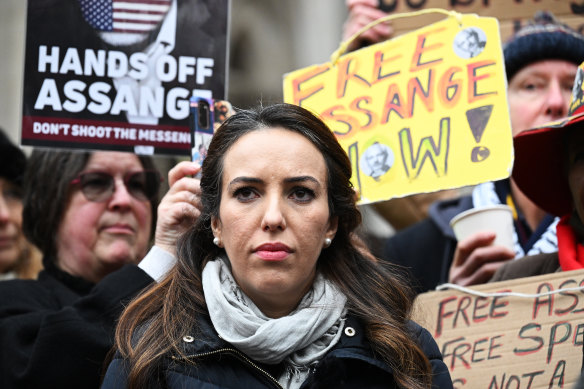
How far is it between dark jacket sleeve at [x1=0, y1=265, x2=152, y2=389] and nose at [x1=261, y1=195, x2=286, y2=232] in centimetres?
89

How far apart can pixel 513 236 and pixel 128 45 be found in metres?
1.77

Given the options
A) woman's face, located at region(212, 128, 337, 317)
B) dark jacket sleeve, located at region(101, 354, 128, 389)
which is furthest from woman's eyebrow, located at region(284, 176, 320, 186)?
dark jacket sleeve, located at region(101, 354, 128, 389)

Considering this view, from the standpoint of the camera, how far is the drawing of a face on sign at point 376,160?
396 centimetres

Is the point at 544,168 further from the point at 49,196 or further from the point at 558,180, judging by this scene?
the point at 49,196

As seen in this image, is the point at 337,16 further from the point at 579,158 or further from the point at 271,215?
the point at 271,215

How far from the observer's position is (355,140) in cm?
404

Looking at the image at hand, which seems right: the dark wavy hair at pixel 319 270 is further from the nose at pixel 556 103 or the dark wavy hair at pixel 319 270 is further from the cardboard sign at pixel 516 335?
the nose at pixel 556 103

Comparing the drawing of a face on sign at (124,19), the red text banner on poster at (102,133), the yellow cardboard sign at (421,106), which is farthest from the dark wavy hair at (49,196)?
the yellow cardboard sign at (421,106)

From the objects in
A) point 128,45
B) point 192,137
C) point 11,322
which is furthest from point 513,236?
point 11,322

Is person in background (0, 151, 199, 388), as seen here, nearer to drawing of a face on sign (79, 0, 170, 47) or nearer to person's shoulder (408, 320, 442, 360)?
drawing of a face on sign (79, 0, 170, 47)

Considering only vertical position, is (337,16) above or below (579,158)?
above

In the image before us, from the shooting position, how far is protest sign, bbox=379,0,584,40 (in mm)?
4844

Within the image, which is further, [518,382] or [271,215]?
[518,382]

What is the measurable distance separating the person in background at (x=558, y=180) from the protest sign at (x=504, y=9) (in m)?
0.98
